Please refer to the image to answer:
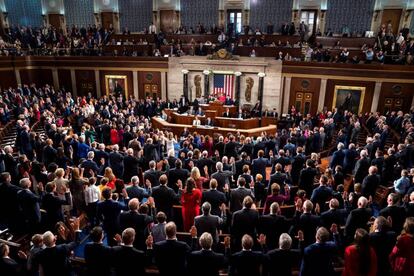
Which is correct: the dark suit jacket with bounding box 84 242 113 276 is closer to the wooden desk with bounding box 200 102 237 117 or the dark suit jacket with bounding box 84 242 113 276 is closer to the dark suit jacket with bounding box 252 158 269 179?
the dark suit jacket with bounding box 252 158 269 179

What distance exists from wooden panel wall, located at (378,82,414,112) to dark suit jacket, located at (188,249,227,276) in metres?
15.9

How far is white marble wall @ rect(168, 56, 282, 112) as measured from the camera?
17688 mm

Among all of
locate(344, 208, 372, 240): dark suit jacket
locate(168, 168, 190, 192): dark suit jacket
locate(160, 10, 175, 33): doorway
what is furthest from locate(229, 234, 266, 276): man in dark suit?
locate(160, 10, 175, 33): doorway

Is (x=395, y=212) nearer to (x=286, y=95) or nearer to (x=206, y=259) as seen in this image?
(x=206, y=259)

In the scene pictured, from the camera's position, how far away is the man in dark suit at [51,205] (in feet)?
17.0

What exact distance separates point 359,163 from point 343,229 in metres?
3.04

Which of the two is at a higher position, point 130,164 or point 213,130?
point 130,164

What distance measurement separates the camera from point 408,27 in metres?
18.4

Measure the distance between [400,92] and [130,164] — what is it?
14731 mm

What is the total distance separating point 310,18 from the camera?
2036 cm

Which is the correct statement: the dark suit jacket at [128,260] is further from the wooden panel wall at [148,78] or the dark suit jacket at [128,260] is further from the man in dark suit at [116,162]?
the wooden panel wall at [148,78]

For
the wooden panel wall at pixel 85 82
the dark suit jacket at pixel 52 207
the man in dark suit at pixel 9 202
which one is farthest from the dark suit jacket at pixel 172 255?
the wooden panel wall at pixel 85 82

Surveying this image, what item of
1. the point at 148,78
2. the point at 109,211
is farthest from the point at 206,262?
the point at 148,78

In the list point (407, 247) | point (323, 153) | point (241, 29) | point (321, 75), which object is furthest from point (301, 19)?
point (407, 247)
